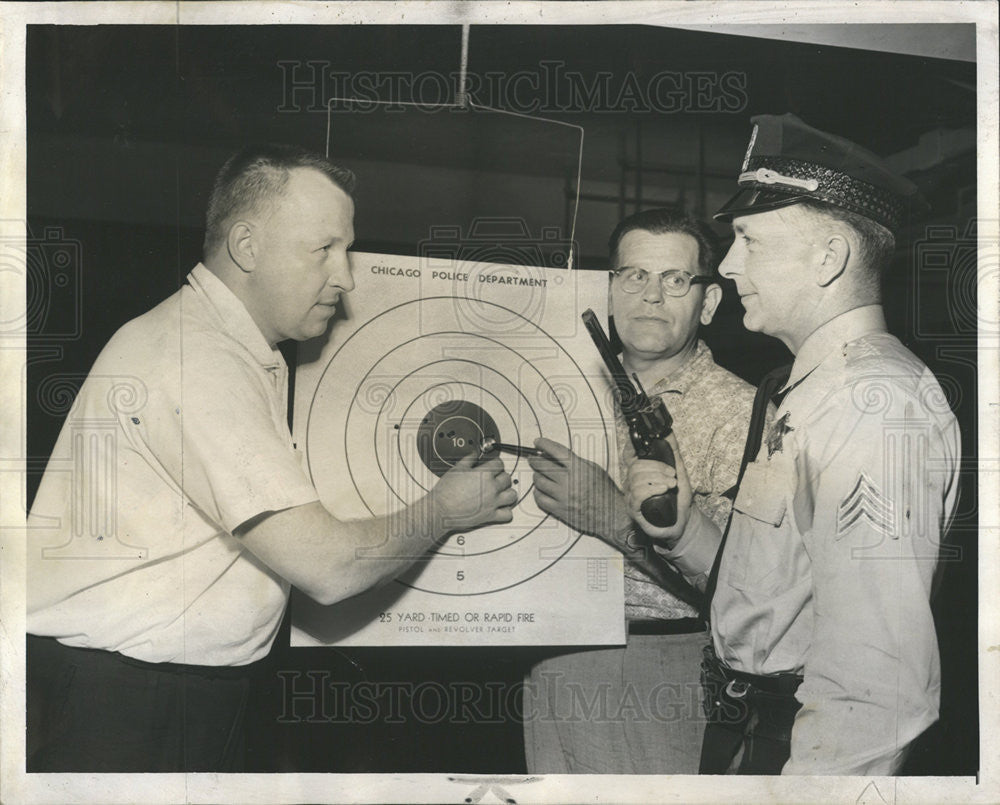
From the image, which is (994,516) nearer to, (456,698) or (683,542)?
(683,542)

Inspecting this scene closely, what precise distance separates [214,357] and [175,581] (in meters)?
0.64

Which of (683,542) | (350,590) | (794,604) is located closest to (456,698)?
(350,590)

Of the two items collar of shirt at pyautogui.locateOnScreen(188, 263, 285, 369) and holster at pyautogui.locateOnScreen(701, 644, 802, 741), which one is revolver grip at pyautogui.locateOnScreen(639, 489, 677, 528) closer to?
holster at pyautogui.locateOnScreen(701, 644, 802, 741)

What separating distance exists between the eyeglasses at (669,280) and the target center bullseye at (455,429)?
56cm

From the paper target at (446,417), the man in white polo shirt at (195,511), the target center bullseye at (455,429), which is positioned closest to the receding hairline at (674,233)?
the paper target at (446,417)

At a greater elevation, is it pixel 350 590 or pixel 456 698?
pixel 350 590

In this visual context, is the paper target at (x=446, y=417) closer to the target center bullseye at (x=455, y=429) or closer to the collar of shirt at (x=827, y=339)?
the target center bullseye at (x=455, y=429)

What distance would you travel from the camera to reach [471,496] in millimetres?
2891

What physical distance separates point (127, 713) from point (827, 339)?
224 centimetres

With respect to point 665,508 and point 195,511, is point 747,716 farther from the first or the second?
point 195,511

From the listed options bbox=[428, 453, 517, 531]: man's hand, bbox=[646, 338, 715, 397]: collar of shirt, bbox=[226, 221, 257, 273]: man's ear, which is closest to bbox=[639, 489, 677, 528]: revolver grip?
bbox=[646, 338, 715, 397]: collar of shirt

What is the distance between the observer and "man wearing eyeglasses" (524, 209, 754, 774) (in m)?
2.86

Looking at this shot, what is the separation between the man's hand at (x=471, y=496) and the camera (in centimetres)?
289

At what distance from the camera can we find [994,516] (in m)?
2.90
